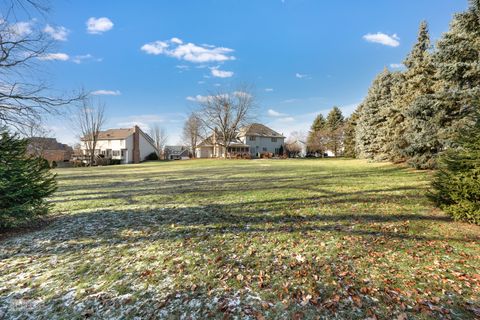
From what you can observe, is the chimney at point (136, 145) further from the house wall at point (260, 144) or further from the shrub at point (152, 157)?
the house wall at point (260, 144)

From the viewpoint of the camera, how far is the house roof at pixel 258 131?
173 ft

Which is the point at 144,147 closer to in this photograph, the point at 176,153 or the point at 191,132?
the point at 191,132

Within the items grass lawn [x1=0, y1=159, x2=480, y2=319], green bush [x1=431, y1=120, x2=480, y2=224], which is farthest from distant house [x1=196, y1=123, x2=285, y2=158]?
green bush [x1=431, y1=120, x2=480, y2=224]

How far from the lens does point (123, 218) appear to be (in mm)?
6793

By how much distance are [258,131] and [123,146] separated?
2855 cm

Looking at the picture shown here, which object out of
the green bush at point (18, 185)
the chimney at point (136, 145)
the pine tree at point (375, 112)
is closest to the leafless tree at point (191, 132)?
the chimney at point (136, 145)

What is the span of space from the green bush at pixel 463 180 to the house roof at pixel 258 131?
46774 mm

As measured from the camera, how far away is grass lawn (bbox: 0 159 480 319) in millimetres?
3010

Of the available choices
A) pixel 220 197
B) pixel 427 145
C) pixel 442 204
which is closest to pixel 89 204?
pixel 220 197

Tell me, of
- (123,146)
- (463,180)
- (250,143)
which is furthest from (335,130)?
(463,180)

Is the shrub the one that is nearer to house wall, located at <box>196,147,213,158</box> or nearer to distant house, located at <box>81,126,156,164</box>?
distant house, located at <box>81,126,156,164</box>

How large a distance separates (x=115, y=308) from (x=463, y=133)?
7788mm

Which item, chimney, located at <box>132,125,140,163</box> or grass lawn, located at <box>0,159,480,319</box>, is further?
chimney, located at <box>132,125,140,163</box>

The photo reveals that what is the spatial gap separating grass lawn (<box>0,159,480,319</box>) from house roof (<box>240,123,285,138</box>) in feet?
151
